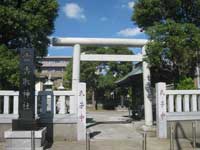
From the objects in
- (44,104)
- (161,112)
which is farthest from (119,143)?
(44,104)

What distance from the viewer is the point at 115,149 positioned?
40.4 ft

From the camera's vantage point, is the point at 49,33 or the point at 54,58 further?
the point at 54,58

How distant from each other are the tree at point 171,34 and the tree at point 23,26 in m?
4.27

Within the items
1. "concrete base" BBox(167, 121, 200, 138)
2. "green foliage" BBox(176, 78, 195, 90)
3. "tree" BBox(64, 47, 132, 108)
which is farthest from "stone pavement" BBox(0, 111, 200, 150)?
"tree" BBox(64, 47, 132, 108)

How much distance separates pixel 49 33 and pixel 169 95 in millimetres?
5671

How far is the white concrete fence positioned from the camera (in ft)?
47.0

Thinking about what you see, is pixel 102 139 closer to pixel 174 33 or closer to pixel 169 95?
pixel 169 95

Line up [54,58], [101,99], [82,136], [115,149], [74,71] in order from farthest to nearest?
[54,58] < [101,99] < [74,71] < [82,136] < [115,149]

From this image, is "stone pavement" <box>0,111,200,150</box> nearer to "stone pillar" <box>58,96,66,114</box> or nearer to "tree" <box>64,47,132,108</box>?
"stone pillar" <box>58,96,66,114</box>

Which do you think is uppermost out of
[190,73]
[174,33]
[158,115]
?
[174,33]

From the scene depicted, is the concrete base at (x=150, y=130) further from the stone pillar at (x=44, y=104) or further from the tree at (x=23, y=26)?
the tree at (x=23, y=26)

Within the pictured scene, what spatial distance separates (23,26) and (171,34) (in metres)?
6.00

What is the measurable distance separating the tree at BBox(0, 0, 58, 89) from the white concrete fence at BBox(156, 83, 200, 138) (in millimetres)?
5186

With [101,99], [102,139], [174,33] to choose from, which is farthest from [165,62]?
[101,99]
